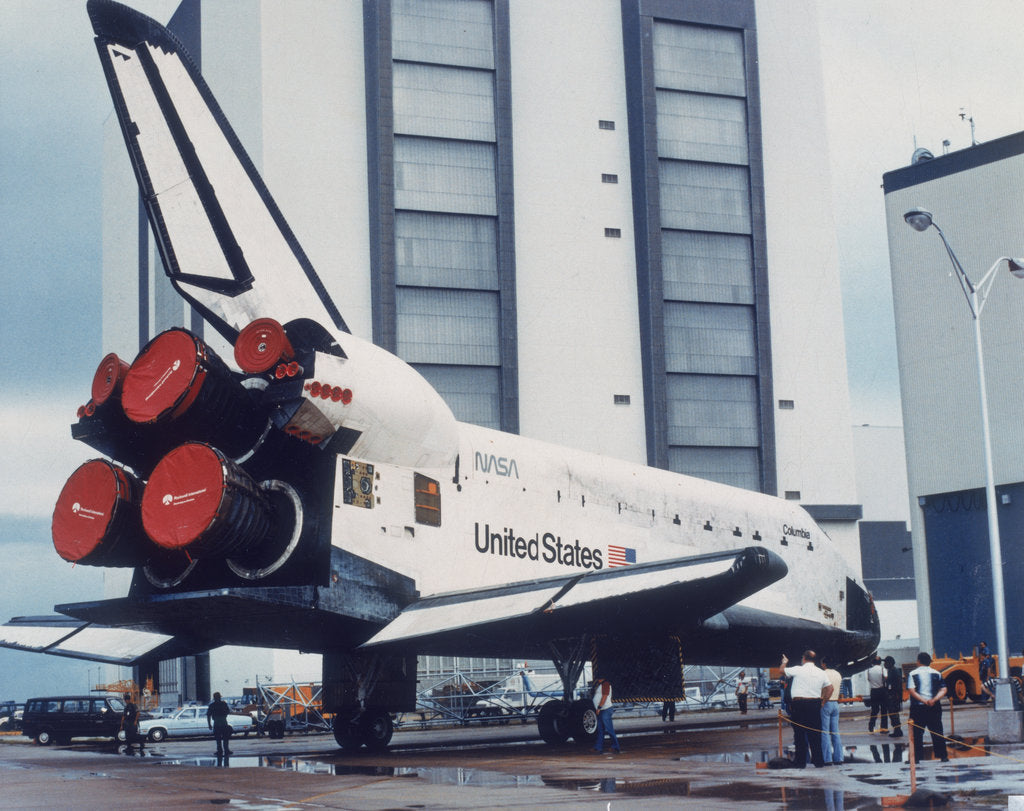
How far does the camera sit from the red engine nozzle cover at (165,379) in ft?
41.9

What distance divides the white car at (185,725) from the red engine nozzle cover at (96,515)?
1825 centimetres

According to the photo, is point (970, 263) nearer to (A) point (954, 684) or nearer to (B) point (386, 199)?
(A) point (954, 684)

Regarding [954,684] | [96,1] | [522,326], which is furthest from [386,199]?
[96,1]

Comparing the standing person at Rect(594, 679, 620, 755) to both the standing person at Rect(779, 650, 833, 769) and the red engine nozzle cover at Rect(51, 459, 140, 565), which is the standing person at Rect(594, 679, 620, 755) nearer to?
the standing person at Rect(779, 650, 833, 769)

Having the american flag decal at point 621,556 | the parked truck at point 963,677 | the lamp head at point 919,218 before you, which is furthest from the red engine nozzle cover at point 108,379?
the parked truck at point 963,677

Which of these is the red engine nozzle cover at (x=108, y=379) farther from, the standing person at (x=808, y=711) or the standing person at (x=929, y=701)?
the standing person at (x=929, y=701)

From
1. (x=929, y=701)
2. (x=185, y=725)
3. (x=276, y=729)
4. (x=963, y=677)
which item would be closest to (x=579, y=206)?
(x=963, y=677)

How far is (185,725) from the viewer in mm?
30953

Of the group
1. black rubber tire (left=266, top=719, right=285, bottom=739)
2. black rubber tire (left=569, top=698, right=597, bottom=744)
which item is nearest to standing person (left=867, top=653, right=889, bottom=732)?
black rubber tire (left=569, top=698, right=597, bottom=744)

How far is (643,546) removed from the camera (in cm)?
1892

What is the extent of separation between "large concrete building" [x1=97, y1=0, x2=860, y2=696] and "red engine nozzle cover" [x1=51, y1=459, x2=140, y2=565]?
27.8 meters

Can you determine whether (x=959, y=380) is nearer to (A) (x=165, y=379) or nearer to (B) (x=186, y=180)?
(B) (x=186, y=180)

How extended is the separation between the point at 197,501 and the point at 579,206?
34510 mm

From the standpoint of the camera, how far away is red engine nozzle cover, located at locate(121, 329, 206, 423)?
12766 mm
